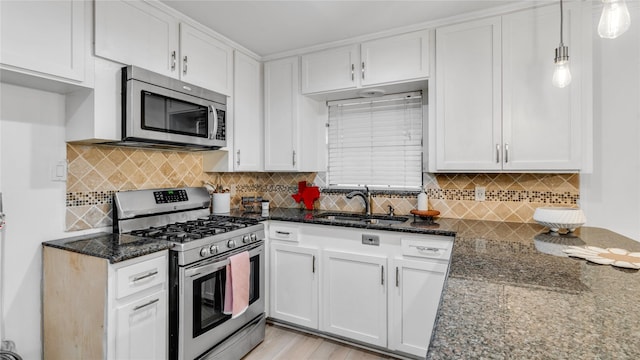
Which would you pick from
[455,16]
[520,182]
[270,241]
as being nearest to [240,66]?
[270,241]

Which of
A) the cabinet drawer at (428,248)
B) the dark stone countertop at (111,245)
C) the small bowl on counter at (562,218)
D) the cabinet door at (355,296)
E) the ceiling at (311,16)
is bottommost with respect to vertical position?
the cabinet door at (355,296)

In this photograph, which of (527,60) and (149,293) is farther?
(527,60)

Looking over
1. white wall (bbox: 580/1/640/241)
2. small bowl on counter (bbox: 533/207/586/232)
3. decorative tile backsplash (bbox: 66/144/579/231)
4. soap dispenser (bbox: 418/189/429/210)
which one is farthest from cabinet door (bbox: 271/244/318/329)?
white wall (bbox: 580/1/640/241)

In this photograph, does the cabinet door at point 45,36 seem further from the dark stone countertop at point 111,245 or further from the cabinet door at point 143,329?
the cabinet door at point 143,329

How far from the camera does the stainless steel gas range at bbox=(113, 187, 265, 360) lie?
1.75 m

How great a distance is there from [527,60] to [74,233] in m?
3.05

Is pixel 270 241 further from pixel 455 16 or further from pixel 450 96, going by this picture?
pixel 455 16

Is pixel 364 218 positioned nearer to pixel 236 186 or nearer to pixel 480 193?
pixel 480 193

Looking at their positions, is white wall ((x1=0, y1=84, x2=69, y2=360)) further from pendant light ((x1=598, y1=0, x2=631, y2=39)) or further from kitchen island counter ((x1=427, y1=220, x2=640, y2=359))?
pendant light ((x1=598, y1=0, x2=631, y2=39))

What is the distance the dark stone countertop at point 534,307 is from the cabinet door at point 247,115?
1.94 meters

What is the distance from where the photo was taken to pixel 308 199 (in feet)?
9.75

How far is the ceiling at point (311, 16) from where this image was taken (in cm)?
208

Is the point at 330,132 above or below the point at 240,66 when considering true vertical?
below

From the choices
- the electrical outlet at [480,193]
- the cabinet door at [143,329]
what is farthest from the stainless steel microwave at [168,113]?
the electrical outlet at [480,193]
